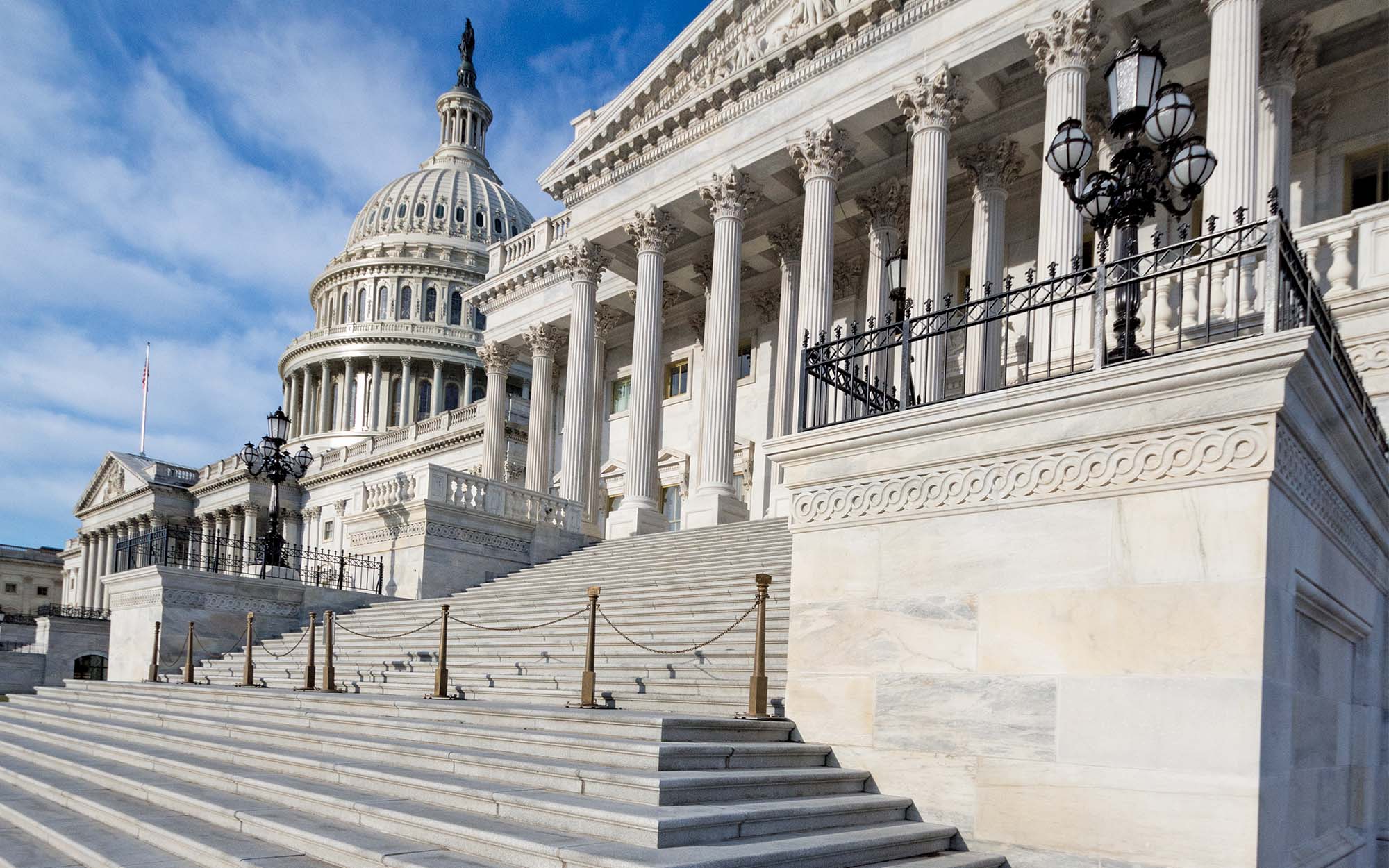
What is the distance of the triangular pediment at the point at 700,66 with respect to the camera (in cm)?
2600

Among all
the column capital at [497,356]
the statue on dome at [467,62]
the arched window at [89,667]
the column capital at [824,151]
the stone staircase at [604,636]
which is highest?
the statue on dome at [467,62]

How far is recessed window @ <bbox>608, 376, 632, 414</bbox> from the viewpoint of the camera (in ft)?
127

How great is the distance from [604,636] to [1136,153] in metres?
9.06

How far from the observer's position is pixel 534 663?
14.2 metres

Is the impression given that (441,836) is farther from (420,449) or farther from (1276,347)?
(420,449)

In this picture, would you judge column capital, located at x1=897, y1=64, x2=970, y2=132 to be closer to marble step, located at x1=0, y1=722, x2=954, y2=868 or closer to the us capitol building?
the us capitol building

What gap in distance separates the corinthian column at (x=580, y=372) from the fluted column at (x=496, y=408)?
755 centimetres

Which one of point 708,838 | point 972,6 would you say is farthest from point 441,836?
point 972,6

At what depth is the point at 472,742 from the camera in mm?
9391

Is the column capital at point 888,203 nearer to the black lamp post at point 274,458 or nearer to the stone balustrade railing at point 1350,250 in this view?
the stone balustrade railing at point 1350,250

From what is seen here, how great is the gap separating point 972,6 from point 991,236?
497cm

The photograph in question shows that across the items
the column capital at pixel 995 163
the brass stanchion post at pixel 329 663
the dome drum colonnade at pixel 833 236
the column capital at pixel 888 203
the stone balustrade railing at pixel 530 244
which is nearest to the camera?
the brass stanchion post at pixel 329 663

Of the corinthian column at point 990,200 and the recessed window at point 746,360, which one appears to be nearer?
the corinthian column at point 990,200

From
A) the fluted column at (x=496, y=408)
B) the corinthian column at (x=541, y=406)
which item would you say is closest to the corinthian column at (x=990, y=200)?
the corinthian column at (x=541, y=406)
